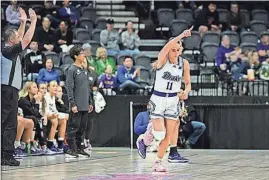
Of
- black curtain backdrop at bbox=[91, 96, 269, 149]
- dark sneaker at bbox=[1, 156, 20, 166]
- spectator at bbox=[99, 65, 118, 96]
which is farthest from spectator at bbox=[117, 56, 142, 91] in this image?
dark sneaker at bbox=[1, 156, 20, 166]

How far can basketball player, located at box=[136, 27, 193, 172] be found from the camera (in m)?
10.3

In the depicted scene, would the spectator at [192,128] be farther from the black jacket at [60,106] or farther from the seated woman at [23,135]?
the seated woman at [23,135]

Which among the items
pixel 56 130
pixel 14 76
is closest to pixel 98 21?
pixel 56 130

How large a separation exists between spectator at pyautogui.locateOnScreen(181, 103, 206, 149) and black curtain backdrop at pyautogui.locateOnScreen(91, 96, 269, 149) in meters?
0.20

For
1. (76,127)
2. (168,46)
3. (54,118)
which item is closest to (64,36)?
(54,118)

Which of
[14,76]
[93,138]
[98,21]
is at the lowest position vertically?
[93,138]

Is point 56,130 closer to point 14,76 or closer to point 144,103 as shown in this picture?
point 144,103

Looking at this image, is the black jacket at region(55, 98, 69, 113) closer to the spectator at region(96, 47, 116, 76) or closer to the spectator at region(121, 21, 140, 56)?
the spectator at region(96, 47, 116, 76)

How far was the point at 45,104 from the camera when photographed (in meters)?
14.4

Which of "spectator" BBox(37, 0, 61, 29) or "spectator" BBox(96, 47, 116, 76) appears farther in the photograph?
"spectator" BBox(37, 0, 61, 29)

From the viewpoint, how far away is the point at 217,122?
53.3 feet

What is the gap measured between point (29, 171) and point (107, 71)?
7376mm

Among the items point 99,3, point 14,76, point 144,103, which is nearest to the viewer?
point 14,76

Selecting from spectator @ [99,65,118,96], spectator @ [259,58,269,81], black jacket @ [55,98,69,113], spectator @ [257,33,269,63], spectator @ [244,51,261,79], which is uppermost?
spectator @ [257,33,269,63]
